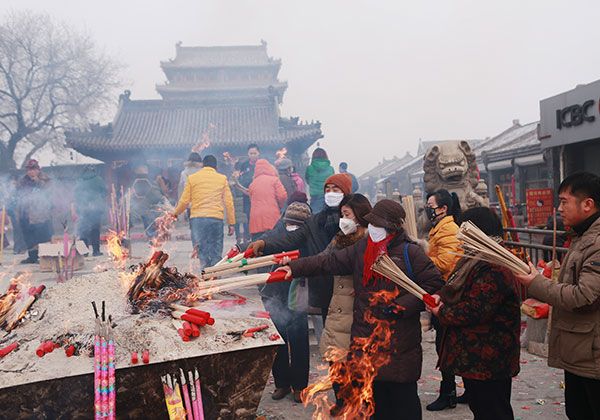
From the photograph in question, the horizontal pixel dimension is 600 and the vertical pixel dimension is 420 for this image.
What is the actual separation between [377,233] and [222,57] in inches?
1119

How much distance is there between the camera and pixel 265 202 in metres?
5.76

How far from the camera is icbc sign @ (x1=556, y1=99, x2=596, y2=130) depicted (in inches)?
380

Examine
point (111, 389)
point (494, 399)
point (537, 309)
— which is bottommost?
point (494, 399)

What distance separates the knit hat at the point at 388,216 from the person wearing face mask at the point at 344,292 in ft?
0.74

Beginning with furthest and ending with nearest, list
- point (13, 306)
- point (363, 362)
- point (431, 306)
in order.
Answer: point (13, 306) → point (363, 362) → point (431, 306)

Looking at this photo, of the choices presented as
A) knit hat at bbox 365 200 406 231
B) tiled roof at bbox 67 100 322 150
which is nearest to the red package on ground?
knit hat at bbox 365 200 406 231

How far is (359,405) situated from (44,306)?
2.28m

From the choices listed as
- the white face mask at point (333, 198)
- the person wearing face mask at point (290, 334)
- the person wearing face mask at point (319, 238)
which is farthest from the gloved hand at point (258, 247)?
the white face mask at point (333, 198)

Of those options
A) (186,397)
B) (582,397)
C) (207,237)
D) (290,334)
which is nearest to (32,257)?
(207,237)

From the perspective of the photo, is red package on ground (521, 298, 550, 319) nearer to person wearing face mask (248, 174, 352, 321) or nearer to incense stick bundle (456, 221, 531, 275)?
incense stick bundle (456, 221, 531, 275)

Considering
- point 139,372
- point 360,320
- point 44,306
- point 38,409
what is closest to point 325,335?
point 360,320

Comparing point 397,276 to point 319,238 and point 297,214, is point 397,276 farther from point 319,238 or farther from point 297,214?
point 297,214

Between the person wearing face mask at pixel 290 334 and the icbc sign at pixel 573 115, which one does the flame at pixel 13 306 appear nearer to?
the person wearing face mask at pixel 290 334

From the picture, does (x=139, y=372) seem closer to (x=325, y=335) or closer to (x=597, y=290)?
(x=325, y=335)
